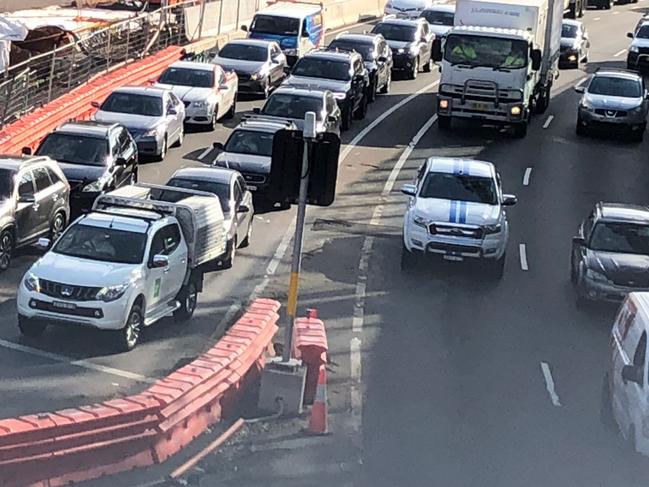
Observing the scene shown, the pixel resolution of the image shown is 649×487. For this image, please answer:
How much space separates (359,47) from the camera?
41250mm

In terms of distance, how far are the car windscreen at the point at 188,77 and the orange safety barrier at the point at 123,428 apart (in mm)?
19958

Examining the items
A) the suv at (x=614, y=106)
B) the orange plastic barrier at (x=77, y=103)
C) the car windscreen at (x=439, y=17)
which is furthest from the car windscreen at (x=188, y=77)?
the car windscreen at (x=439, y=17)

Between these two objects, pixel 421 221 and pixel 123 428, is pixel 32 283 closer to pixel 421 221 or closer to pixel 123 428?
pixel 123 428

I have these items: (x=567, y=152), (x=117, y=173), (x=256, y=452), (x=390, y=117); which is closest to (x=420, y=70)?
(x=390, y=117)

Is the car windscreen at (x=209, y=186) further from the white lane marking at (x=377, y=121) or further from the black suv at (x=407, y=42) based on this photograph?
the black suv at (x=407, y=42)

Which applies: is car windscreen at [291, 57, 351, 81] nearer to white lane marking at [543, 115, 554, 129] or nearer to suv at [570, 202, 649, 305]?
white lane marking at [543, 115, 554, 129]

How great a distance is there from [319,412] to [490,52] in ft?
70.0

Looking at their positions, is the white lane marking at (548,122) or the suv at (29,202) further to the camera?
the white lane marking at (548,122)

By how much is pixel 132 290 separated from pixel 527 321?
249 inches

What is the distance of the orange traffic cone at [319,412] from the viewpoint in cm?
1418

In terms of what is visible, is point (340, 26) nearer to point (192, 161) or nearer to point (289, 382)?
point (192, 161)

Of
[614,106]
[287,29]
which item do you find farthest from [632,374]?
[287,29]

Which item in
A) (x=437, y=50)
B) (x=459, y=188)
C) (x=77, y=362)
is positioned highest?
(x=437, y=50)

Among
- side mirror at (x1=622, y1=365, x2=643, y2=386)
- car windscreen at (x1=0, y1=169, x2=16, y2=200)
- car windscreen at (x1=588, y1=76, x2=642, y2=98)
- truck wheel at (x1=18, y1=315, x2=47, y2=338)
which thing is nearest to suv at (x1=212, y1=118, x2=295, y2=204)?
car windscreen at (x1=0, y1=169, x2=16, y2=200)
